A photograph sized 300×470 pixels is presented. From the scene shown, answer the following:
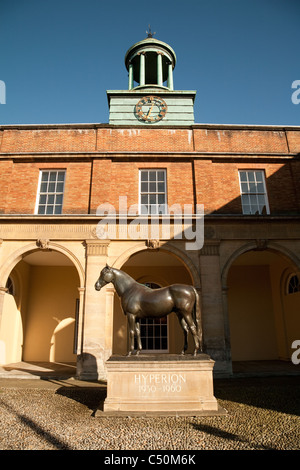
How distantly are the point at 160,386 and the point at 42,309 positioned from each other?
32.7 ft

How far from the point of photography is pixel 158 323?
13930 mm

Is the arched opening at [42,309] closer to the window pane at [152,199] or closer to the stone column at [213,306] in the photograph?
the window pane at [152,199]

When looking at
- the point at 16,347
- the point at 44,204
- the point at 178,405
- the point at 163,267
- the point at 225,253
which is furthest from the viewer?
the point at 163,267

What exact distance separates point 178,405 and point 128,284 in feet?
8.99

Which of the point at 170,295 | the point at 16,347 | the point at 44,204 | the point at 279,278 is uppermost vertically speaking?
the point at 44,204

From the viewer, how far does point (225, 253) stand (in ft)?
35.9

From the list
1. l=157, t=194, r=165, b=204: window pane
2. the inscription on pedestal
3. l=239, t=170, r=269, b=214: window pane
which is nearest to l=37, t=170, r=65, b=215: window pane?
l=157, t=194, r=165, b=204: window pane

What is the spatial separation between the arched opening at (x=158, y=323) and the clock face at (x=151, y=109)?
22.3 feet

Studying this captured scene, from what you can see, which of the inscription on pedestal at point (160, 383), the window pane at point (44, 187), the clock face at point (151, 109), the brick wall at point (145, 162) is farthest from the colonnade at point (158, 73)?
the inscription on pedestal at point (160, 383)

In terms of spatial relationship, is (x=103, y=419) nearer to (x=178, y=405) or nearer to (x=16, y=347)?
(x=178, y=405)

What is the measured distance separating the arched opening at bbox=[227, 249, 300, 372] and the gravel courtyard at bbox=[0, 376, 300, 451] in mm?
6028

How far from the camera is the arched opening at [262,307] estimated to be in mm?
13156

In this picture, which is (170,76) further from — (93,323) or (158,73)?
(93,323)
